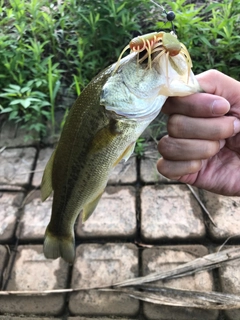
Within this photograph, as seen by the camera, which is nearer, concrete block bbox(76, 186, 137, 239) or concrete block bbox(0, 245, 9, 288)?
concrete block bbox(0, 245, 9, 288)

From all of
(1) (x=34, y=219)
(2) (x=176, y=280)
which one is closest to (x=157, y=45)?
(2) (x=176, y=280)

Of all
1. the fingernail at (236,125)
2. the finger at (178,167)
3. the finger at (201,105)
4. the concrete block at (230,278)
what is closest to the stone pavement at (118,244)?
the concrete block at (230,278)

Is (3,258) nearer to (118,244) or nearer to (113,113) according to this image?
(118,244)

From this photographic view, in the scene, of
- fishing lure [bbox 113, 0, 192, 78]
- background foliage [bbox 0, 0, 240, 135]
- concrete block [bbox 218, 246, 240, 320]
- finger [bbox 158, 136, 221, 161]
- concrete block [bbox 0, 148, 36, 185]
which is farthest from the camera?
background foliage [bbox 0, 0, 240, 135]

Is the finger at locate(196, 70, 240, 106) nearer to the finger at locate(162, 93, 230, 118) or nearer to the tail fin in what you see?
the finger at locate(162, 93, 230, 118)

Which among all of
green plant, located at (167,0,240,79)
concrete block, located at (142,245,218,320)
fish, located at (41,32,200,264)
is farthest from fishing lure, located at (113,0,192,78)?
green plant, located at (167,0,240,79)

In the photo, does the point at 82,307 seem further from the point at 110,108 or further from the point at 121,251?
the point at 110,108
